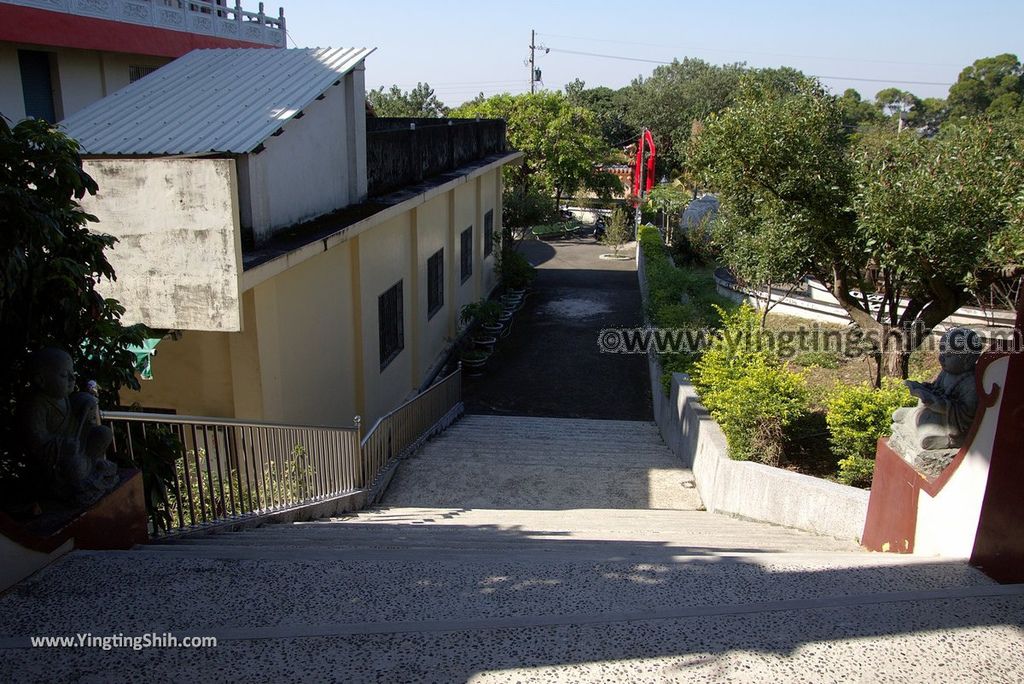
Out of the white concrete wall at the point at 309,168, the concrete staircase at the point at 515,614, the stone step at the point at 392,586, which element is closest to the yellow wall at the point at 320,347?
the white concrete wall at the point at 309,168

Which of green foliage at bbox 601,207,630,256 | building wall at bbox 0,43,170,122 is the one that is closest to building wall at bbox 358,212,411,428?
building wall at bbox 0,43,170,122

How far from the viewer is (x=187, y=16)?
1475cm

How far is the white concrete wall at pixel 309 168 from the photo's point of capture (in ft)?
23.8

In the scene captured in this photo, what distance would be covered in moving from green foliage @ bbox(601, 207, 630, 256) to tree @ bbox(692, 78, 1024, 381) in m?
17.3

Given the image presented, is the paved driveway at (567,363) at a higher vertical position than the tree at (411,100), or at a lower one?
lower

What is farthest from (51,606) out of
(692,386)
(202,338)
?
(692,386)

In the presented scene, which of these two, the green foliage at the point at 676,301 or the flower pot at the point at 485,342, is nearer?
the green foliage at the point at 676,301

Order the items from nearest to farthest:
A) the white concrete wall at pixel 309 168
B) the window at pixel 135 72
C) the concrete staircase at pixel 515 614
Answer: the concrete staircase at pixel 515 614 → the white concrete wall at pixel 309 168 → the window at pixel 135 72

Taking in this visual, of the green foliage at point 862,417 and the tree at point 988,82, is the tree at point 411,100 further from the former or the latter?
the green foliage at point 862,417

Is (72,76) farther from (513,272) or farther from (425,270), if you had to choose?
(513,272)

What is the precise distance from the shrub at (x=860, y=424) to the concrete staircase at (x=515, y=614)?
2.44 m

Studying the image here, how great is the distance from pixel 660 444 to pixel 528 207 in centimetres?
1219

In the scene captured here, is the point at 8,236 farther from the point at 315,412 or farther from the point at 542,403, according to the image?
the point at 542,403

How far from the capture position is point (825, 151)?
9344 millimetres
